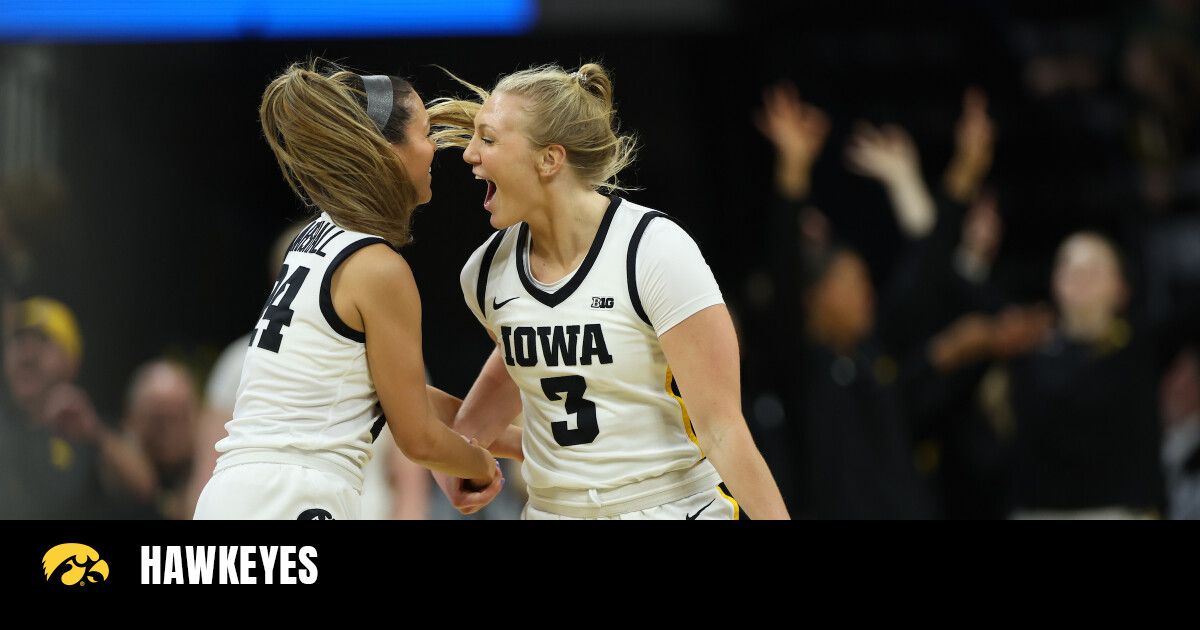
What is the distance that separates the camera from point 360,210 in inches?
90.0

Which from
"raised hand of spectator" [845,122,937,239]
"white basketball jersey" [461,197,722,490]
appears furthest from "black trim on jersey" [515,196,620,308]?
"raised hand of spectator" [845,122,937,239]

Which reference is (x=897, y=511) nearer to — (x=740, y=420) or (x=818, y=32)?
(x=818, y=32)

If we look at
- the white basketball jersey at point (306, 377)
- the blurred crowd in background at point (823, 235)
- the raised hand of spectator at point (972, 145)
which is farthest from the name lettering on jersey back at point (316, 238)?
the raised hand of spectator at point (972, 145)

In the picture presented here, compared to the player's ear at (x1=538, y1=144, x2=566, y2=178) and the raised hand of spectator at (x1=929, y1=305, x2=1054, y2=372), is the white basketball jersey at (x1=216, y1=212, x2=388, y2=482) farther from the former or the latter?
the raised hand of spectator at (x1=929, y1=305, x2=1054, y2=372)

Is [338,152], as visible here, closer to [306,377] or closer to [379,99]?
[379,99]

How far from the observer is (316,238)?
228cm

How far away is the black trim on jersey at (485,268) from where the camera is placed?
96.7 inches

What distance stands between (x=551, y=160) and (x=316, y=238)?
52 cm

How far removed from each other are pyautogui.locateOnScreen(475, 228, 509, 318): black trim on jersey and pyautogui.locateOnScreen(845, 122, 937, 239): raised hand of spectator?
3.87 metres

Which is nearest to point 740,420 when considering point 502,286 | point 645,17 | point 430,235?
point 502,286

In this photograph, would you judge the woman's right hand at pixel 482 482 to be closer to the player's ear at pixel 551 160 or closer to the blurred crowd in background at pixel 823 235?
the player's ear at pixel 551 160

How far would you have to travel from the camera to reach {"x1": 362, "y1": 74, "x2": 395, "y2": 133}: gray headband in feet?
7.73

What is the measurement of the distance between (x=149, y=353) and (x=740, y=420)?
178 inches
